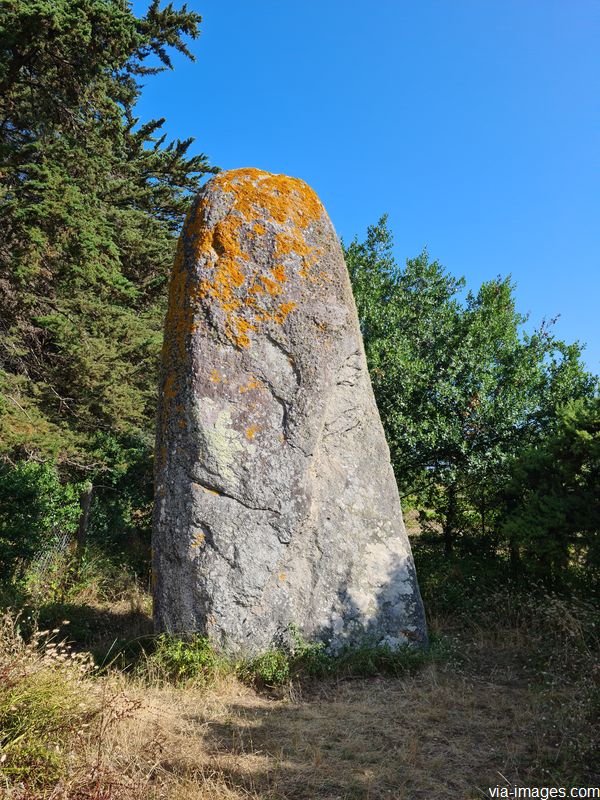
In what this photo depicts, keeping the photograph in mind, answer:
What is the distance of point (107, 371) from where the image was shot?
400 inches

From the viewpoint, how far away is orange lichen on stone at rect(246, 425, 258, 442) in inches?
229

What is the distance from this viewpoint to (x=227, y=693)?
17.0 ft

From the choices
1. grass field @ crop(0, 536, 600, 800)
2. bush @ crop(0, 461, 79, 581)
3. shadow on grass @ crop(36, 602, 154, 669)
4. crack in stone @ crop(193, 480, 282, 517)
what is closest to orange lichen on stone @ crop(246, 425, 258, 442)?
crack in stone @ crop(193, 480, 282, 517)

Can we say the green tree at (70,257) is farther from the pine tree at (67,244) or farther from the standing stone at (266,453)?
the standing stone at (266,453)

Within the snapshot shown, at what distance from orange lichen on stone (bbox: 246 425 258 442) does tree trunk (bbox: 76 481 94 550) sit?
5194 millimetres

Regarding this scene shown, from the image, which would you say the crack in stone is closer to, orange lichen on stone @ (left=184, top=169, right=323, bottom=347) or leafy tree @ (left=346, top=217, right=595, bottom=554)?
orange lichen on stone @ (left=184, top=169, right=323, bottom=347)

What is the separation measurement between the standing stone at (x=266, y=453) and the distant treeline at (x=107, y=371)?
247cm

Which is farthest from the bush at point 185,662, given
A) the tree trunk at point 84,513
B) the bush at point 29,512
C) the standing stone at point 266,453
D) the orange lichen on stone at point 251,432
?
the tree trunk at point 84,513

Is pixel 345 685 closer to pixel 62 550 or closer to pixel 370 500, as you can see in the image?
pixel 370 500

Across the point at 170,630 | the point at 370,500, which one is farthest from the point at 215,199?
the point at 170,630

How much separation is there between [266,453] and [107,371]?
541 cm

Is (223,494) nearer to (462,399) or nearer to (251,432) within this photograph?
(251,432)

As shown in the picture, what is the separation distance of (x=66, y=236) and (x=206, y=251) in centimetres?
440

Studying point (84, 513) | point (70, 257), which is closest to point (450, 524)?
point (84, 513)
